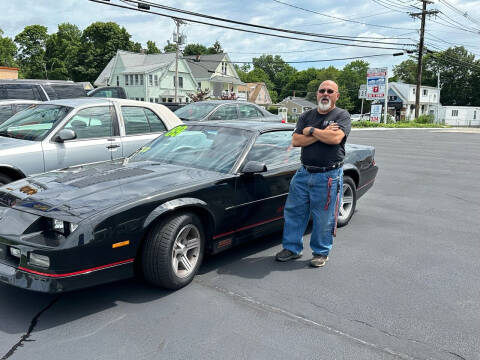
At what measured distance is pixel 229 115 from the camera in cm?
1202

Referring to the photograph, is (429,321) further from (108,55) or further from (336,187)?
(108,55)

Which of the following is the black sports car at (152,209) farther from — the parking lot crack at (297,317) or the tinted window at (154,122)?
the tinted window at (154,122)

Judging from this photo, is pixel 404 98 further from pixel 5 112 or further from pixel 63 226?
pixel 63 226

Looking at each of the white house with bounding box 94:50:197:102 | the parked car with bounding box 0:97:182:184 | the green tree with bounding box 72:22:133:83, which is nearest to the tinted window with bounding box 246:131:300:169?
the parked car with bounding box 0:97:182:184

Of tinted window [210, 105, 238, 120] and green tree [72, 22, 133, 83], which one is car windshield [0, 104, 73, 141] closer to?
tinted window [210, 105, 238, 120]

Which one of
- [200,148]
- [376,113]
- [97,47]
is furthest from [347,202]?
[97,47]

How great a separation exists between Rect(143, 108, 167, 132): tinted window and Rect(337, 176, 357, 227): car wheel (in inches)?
119

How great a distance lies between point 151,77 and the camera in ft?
171

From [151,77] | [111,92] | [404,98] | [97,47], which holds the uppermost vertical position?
[97,47]

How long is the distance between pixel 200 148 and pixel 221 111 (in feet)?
23.7

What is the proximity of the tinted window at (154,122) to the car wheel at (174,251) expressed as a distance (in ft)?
11.0

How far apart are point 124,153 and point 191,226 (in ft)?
9.69

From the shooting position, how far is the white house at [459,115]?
68.9 meters

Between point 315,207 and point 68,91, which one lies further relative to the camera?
point 68,91
